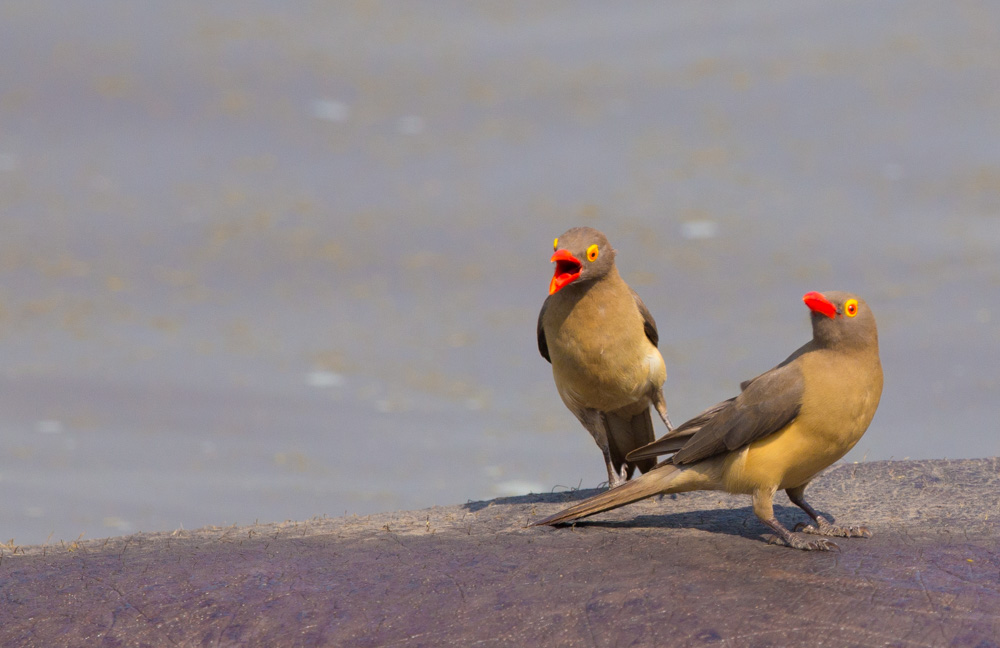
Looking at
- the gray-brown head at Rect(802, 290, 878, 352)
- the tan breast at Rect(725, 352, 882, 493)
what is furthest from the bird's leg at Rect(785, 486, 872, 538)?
the gray-brown head at Rect(802, 290, 878, 352)

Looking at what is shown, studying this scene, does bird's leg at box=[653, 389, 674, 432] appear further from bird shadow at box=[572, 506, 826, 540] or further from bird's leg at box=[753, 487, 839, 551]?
bird's leg at box=[753, 487, 839, 551]

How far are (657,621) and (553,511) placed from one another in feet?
6.45

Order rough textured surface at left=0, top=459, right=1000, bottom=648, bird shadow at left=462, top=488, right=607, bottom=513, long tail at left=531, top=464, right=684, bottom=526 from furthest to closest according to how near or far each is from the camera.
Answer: bird shadow at left=462, top=488, right=607, bottom=513 < long tail at left=531, top=464, right=684, bottom=526 < rough textured surface at left=0, top=459, right=1000, bottom=648

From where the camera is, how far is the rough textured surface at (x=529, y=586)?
16.6ft

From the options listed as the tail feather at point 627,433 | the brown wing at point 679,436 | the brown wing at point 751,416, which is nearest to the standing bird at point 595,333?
the tail feather at point 627,433

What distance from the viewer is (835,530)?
6211 millimetres

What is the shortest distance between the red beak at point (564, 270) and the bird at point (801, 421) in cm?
136

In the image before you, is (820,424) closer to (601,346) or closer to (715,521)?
(715,521)

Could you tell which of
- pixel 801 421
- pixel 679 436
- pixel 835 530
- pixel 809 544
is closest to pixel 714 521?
pixel 679 436

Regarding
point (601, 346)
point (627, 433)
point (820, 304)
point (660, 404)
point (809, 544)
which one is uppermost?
point (601, 346)

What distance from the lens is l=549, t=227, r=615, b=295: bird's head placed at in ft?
23.6

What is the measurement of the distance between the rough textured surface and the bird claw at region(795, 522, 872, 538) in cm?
10

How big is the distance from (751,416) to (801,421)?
0.82 ft

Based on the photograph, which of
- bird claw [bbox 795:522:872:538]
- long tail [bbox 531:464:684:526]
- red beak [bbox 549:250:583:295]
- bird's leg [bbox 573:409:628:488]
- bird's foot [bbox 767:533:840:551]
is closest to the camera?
bird's foot [bbox 767:533:840:551]
